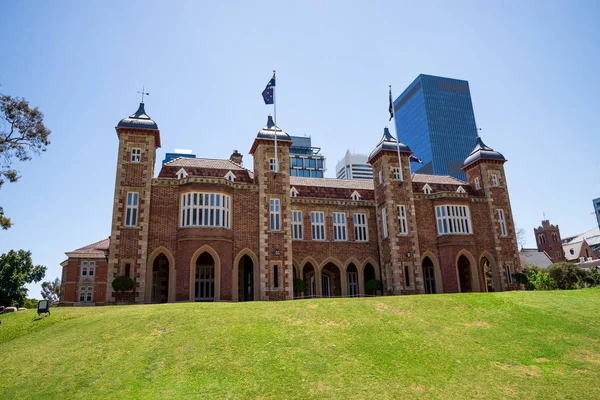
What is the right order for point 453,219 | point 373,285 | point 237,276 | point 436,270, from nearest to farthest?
point 237,276, point 373,285, point 436,270, point 453,219

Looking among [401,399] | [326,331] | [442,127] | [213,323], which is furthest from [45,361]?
[442,127]

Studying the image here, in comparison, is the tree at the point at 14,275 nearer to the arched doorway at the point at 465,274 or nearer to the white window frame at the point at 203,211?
the white window frame at the point at 203,211

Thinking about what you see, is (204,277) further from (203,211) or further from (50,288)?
(50,288)

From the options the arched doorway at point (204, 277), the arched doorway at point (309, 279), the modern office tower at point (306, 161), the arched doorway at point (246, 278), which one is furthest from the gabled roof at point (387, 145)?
the modern office tower at point (306, 161)

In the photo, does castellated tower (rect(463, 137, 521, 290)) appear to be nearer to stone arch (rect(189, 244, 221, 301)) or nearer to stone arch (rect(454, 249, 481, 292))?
stone arch (rect(454, 249, 481, 292))

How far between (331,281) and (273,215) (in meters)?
10.2

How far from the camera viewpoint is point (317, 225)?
40.2m

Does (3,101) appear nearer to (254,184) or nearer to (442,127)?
(254,184)

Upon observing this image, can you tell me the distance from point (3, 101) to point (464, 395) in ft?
98.4

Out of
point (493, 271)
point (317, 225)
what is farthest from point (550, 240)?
point (317, 225)

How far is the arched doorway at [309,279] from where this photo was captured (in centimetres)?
4144

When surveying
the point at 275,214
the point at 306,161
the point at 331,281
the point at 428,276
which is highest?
the point at 306,161

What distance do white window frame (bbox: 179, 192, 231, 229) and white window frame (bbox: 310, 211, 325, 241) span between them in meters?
9.17

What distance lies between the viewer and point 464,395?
1276cm
